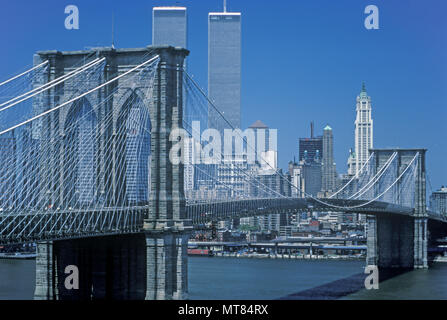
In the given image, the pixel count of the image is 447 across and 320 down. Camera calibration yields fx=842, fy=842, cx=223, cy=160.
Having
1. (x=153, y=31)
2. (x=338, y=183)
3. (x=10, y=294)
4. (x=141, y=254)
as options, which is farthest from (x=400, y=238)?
(x=338, y=183)

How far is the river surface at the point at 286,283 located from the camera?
40906 mm

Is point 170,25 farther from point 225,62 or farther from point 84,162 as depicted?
point 84,162

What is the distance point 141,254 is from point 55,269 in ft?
9.84

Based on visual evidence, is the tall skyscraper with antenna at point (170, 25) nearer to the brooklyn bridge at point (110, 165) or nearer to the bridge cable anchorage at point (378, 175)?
the bridge cable anchorage at point (378, 175)

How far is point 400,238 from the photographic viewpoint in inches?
2601

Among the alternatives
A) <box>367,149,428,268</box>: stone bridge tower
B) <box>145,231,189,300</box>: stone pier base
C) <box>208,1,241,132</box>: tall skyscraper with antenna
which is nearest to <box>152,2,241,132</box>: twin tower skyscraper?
<box>208,1,241,132</box>: tall skyscraper with antenna

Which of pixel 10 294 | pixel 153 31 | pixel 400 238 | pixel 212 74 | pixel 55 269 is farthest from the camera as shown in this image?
pixel 212 74

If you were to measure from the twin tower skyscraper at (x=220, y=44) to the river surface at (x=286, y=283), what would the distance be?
89245 mm

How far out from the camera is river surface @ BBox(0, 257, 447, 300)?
40906 mm

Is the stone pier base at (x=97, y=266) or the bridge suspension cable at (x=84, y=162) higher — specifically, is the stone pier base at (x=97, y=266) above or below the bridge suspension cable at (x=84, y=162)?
below

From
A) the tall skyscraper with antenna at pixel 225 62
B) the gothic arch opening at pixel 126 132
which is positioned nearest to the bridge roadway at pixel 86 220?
the gothic arch opening at pixel 126 132

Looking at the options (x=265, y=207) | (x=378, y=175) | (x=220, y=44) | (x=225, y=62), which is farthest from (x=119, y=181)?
(x=225, y=62)

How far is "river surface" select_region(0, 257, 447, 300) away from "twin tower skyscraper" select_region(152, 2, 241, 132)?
89.2 m

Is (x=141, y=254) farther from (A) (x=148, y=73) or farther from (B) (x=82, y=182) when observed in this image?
(A) (x=148, y=73)
